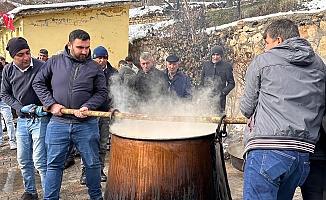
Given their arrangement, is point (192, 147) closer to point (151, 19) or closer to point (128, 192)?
point (128, 192)

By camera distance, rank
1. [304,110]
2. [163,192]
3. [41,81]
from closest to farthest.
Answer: [304,110], [163,192], [41,81]

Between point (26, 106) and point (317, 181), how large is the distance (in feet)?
10.3

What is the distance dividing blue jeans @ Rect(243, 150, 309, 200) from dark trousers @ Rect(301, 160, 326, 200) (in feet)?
1.23

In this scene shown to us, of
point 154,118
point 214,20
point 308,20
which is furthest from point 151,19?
point 154,118

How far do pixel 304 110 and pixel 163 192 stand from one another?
135 cm

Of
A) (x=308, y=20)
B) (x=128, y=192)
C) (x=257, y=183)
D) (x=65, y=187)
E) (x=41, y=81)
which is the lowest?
(x=65, y=187)

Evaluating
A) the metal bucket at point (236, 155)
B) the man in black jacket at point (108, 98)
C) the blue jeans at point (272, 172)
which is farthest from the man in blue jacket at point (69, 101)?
the metal bucket at point (236, 155)

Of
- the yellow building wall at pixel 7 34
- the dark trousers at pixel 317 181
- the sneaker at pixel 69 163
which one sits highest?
the yellow building wall at pixel 7 34

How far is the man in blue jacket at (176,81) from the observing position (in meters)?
5.84

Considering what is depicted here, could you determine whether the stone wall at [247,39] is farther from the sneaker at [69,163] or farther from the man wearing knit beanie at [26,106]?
the man wearing knit beanie at [26,106]

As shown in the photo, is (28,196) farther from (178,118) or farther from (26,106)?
(178,118)

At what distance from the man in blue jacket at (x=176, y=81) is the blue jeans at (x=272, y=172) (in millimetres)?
2773

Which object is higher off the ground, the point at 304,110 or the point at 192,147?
the point at 304,110

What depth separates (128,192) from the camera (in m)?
3.53
